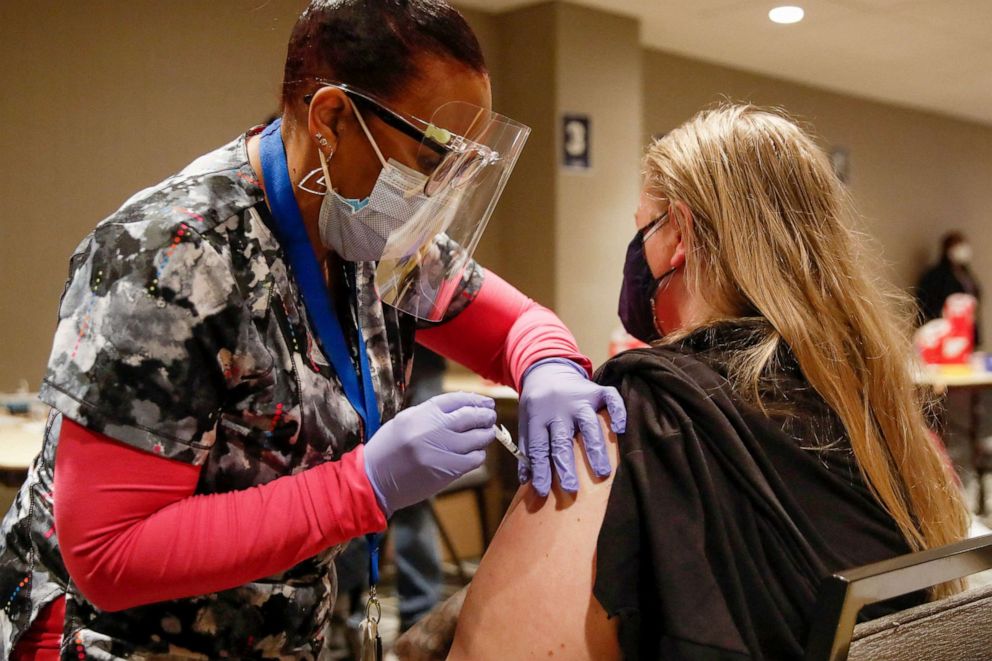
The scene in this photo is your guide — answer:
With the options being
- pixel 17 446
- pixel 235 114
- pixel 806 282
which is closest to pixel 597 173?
pixel 235 114

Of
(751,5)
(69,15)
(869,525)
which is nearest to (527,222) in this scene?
(751,5)

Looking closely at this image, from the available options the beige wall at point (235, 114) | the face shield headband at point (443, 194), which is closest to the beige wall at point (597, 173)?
the beige wall at point (235, 114)

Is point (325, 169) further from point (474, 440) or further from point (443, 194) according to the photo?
point (474, 440)

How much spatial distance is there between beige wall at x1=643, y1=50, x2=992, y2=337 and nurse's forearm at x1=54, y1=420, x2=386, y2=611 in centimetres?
508

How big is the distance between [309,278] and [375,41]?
288 millimetres

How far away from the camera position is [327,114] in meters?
1.06

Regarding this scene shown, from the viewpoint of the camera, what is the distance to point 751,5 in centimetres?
482

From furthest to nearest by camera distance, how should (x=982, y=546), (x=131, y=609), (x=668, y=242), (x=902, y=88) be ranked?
1. (x=902, y=88)
2. (x=668, y=242)
3. (x=131, y=609)
4. (x=982, y=546)

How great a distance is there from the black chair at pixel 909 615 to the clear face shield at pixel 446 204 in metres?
0.64

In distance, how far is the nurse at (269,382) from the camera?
917mm

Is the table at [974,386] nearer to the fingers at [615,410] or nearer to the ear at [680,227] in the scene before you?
the ear at [680,227]

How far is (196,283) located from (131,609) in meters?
0.39

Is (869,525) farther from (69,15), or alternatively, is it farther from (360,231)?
(69,15)

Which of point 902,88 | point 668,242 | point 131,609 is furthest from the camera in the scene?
point 902,88
